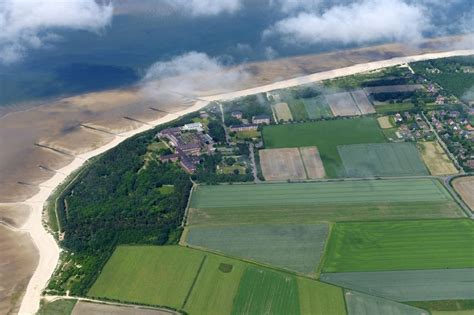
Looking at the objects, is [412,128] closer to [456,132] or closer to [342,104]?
[456,132]

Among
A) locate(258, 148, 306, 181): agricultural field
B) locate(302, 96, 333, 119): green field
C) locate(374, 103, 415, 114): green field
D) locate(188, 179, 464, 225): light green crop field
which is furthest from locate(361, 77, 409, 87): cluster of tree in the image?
locate(188, 179, 464, 225): light green crop field

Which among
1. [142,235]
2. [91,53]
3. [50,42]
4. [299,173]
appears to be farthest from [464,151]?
[50,42]

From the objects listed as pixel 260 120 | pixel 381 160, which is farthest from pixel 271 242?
pixel 260 120

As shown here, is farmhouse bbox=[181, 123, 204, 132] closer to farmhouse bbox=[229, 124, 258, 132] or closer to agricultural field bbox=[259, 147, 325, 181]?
farmhouse bbox=[229, 124, 258, 132]

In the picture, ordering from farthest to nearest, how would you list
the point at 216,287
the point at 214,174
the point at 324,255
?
the point at 214,174
the point at 324,255
the point at 216,287

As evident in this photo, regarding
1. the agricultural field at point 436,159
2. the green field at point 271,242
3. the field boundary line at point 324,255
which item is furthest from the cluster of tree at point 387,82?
the green field at point 271,242

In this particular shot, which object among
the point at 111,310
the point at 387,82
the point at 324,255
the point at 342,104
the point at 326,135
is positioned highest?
the point at 387,82

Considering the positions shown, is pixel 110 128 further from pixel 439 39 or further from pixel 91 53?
pixel 439 39

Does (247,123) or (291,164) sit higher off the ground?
(247,123)
